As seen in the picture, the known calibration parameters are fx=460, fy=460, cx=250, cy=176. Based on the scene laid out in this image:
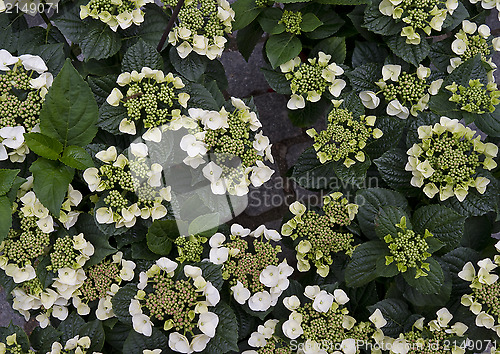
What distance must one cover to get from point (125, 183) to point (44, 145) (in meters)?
0.25

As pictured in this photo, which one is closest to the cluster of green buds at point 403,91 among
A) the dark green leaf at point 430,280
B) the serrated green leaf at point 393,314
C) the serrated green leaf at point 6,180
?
the dark green leaf at point 430,280

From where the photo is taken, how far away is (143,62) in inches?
56.9

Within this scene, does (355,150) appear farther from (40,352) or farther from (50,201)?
(40,352)

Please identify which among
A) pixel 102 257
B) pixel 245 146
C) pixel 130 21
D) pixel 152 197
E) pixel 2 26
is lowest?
pixel 102 257

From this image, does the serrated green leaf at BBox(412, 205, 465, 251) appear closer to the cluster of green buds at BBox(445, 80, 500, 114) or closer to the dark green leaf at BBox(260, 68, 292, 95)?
the cluster of green buds at BBox(445, 80, 500, 114)

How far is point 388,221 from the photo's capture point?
55.8 inches

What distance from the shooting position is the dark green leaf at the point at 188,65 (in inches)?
60.8

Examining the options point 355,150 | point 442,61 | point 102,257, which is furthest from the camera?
point 442,61

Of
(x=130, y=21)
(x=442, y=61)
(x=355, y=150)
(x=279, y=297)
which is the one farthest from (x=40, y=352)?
(x=442, y=61)

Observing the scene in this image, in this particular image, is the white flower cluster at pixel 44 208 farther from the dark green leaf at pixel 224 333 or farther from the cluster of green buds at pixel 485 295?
the cluster of green buds at pixel 485 295

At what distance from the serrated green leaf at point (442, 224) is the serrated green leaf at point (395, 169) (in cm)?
12

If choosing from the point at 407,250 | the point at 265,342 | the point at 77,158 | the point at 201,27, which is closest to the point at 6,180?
the point at 77,158

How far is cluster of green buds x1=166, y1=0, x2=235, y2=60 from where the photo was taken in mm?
1477

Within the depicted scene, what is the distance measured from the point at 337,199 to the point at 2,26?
132 centimetres
